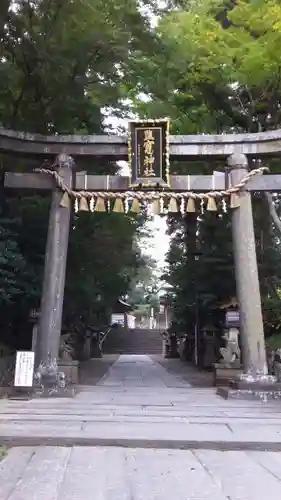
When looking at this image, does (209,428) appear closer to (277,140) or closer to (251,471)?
(251,471)

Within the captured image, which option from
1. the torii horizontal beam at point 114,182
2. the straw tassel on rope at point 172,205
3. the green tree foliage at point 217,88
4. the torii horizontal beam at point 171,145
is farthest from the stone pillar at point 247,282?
the green tree foliage at point 217,88

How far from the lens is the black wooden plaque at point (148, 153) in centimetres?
1340

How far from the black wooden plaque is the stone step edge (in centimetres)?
754

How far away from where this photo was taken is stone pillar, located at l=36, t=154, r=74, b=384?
12.6 m

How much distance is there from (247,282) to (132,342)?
108 ft

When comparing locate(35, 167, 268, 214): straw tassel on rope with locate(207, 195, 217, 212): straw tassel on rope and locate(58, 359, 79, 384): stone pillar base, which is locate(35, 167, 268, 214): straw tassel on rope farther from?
locate(58, 359, 79, 384): stone pillar base

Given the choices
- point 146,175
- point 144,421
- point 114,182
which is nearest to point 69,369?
point 114,182

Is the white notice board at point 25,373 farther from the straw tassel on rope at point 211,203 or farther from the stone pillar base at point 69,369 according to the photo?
the straw tassel on rope at point 211,203

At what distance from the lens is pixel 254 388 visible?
40.1 feet

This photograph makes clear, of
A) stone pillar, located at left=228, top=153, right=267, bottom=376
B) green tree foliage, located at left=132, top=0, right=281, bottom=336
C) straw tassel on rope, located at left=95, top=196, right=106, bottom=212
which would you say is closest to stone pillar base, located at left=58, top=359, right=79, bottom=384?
straw tassel on rope, located at left=95, top=196, right=106, bottom=212

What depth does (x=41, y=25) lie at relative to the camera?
1377 centimetres

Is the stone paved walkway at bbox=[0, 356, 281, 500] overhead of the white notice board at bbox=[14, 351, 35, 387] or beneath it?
beneath

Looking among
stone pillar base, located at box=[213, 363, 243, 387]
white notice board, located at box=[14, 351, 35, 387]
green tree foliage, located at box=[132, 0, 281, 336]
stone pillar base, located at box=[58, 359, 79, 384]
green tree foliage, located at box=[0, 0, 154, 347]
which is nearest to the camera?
white notice board, located at box=[14, 351, 35, 387]

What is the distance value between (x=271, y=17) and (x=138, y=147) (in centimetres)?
498
